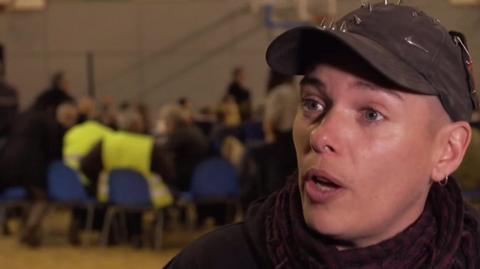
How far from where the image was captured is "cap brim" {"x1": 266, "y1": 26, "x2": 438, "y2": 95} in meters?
1.15

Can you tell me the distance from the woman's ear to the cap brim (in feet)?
0.24

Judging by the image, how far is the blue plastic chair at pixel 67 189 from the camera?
8.17m

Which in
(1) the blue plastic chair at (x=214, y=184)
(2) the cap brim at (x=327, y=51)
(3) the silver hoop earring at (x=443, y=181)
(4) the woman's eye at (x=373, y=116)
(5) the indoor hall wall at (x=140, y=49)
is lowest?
(5) the indoor hall wall at (x=140, y=49)

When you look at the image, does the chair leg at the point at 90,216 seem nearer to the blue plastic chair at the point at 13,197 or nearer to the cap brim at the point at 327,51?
the blue plastic chair at the point at 13,197

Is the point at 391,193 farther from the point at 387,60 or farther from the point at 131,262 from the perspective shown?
the point at 131,262

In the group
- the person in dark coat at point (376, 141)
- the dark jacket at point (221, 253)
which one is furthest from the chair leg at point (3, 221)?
the person in dark coat at point (376, 141)

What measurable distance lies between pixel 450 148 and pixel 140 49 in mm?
14290

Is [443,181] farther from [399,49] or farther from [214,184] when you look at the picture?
[214,184]

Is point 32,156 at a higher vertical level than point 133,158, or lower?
lower

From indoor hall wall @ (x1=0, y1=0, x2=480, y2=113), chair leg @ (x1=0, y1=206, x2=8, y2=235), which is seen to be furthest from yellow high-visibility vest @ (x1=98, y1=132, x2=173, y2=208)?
indoor hall wall @ (x1=0, y1=0, x2=480, y2=113)

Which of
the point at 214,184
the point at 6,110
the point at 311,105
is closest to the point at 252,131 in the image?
the point at 214,184

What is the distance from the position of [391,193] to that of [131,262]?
650 cm

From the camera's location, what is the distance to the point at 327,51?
123 centimetres

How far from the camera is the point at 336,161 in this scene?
1.16 meters
